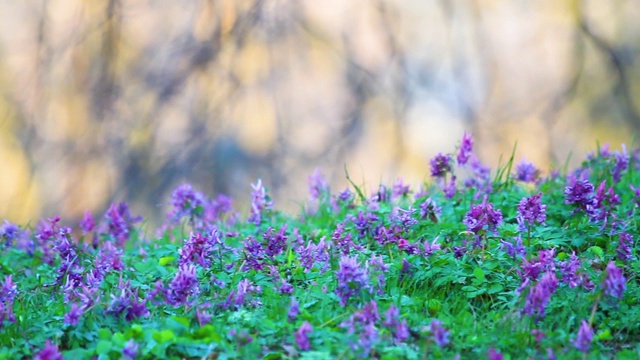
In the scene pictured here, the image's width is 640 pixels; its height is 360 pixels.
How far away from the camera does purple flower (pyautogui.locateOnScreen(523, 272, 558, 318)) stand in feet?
9.72

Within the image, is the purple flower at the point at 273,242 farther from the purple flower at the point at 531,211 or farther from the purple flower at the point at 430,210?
the purple flower at the point at 531,211

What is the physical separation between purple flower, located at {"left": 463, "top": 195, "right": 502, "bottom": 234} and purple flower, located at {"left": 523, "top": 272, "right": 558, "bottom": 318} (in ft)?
1.43

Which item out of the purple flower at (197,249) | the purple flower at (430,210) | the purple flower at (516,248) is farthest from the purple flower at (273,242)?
the purple flower at (516,248)

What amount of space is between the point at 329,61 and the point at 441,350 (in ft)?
17.3

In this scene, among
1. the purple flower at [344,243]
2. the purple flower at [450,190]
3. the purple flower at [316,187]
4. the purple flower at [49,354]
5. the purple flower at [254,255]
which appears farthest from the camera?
the purple flower at [316,187]

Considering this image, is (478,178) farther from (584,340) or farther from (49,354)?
(49,354)

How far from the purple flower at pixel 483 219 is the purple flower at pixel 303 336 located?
955mm

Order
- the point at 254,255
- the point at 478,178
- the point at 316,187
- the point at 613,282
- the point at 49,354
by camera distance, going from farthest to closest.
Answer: the point at 316,187 → the point at 478,178 → the point at 254,255 → the point at 613,282 → the point at 49,354

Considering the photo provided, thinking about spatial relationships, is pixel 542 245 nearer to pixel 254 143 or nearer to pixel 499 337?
pixel 499 337

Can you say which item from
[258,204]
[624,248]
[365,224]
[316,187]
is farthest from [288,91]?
[624,248]

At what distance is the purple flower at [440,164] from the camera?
4.32 m

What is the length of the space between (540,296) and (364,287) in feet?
2.03

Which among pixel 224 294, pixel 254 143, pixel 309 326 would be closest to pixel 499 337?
pixel 309 326

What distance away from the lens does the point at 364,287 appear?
10.1 feet
